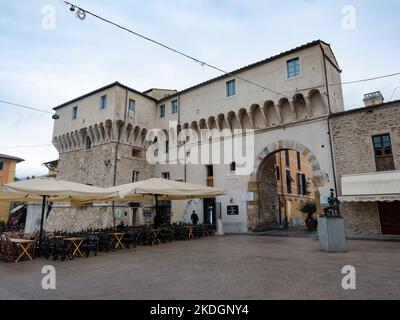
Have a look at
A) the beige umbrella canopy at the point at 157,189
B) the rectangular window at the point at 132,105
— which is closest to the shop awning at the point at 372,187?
the beige umbrella canopy at the point at 157,189

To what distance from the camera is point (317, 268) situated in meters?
6.61

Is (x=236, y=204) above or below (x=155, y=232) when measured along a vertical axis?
above

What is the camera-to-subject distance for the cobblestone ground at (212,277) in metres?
4.69

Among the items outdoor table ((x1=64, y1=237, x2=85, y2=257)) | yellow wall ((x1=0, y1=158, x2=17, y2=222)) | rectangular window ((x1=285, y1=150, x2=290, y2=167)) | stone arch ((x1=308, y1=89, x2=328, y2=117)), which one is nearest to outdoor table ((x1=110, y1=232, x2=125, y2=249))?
outdoor table ((x1=64, y1=237, x2=85, y2=257))

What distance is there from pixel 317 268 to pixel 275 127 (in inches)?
459

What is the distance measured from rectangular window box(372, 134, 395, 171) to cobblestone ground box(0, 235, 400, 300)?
5.49 m

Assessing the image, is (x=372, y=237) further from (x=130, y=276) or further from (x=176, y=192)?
(x=130, y=276)

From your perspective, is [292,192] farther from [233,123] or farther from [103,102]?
[103,102]

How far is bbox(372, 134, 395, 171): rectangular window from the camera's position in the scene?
12.9 metres

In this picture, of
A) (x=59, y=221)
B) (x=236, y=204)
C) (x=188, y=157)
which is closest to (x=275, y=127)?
(x=236, y=204)

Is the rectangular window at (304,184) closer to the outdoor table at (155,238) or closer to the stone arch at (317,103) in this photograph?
the stone arch at (317,103)

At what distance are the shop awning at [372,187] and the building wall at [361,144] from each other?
1.67ft
